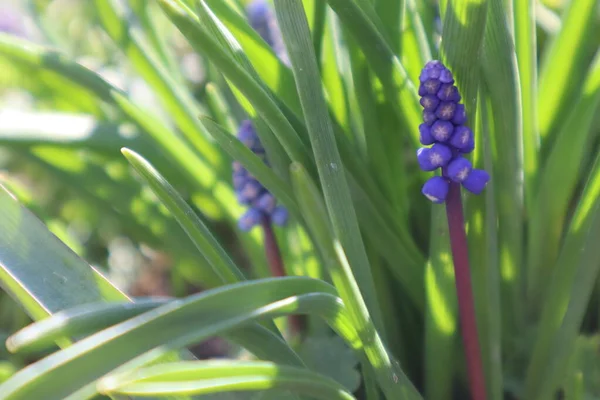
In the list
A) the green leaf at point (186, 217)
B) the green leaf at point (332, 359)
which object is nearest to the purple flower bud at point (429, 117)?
the green leaf at point (186, 217)

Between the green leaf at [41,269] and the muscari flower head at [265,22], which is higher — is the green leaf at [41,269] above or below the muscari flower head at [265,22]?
below

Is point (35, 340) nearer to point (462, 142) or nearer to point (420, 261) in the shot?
point (462, 142)

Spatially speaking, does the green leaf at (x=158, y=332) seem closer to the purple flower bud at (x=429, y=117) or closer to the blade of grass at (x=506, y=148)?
the purple flower bud at (x=429, y=117)

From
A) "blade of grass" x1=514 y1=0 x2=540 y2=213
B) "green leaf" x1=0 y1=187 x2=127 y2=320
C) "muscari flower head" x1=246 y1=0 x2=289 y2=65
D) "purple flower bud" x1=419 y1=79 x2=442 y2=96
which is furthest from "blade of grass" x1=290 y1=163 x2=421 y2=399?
"muscari flower head" x1=246 y1=0 x2=289 y2=65

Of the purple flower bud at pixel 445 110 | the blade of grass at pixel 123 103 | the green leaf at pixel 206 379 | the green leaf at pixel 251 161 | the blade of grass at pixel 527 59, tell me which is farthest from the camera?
the blade of grass at pixel 123 103

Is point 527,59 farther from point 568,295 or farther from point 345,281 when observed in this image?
point 345,281

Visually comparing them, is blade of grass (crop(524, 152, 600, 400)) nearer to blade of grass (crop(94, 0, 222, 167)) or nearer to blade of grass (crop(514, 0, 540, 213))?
blade of grass (crop(514, 0, 540, 213))
